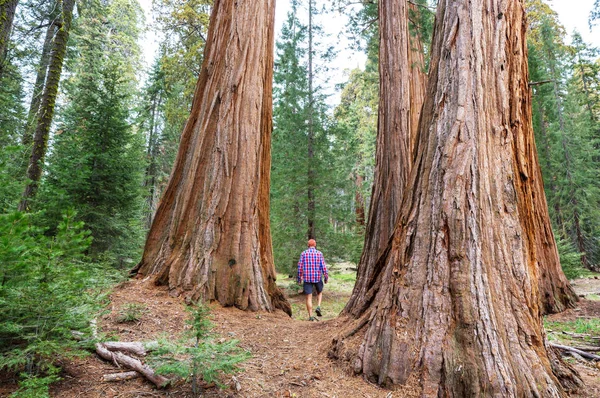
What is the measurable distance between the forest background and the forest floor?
0.34 meters

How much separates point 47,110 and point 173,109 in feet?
25.3

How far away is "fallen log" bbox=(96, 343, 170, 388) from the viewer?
2.47 m

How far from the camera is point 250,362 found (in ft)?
10.5

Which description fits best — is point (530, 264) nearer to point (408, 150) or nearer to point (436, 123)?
point (436, 123)

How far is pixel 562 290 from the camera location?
705 cm

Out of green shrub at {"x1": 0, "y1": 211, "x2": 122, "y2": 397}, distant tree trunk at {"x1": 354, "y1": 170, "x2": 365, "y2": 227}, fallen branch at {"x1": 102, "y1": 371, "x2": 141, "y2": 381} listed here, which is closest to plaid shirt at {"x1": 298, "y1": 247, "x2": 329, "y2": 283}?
fallen branch at {"x1": 102, "y1": 371, "x2": 141, "y2": 381}

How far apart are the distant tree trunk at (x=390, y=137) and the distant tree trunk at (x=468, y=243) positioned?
181cm

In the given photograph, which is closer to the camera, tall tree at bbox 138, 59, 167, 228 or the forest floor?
the forest floor

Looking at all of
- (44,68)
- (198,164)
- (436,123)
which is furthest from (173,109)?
(436,123)

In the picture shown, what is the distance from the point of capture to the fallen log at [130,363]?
8.11 ft

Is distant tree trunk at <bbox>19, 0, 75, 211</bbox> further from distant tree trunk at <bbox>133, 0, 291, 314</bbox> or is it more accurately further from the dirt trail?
the dirt trail

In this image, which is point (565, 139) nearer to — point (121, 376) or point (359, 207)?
point (359, 207)

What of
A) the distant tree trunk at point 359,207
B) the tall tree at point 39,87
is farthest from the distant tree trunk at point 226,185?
the distant tree trunk at point 359,207

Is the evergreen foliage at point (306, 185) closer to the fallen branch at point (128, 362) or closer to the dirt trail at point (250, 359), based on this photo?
the dirt trail at point (250, 359)
